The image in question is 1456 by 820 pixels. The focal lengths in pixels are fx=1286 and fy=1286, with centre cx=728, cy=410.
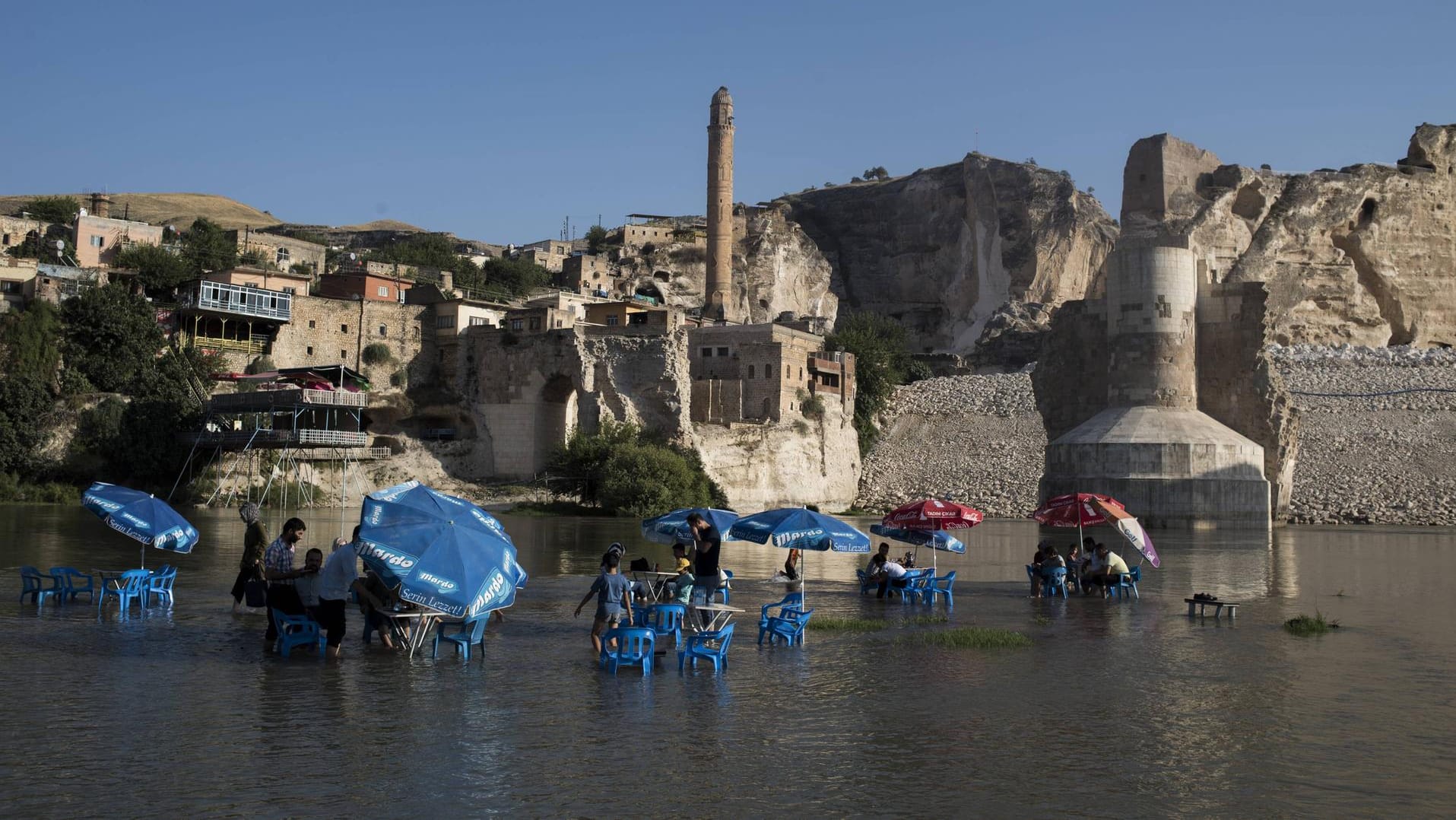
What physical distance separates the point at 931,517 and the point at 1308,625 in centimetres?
584

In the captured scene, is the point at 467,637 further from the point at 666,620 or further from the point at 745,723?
the point at 745,723

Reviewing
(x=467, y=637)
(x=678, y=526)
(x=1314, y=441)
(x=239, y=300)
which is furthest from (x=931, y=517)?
(x=239, y=300)

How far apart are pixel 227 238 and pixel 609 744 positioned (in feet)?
261

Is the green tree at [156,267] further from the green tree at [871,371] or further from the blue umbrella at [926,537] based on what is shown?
the blue umbrella at [926,537]

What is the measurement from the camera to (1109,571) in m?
19.3

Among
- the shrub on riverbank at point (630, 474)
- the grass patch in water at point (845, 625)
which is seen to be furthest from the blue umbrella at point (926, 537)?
the shrub on riverbank at point (630, 474)

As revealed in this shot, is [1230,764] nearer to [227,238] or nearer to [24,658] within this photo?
[24,658]

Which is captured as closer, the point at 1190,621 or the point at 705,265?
the point at 1190,621

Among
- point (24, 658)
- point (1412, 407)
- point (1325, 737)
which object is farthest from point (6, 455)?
point (1412, 407)

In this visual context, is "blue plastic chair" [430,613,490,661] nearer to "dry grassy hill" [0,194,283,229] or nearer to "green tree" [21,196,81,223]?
"green tree" [21,196,81,223]

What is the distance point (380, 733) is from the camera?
8883 millimetres

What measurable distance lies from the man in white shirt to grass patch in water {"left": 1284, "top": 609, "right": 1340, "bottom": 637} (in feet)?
34.5

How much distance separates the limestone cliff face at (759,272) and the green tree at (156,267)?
3356 cm

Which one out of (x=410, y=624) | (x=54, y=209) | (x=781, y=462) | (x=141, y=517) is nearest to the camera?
(x=410, y=624)
